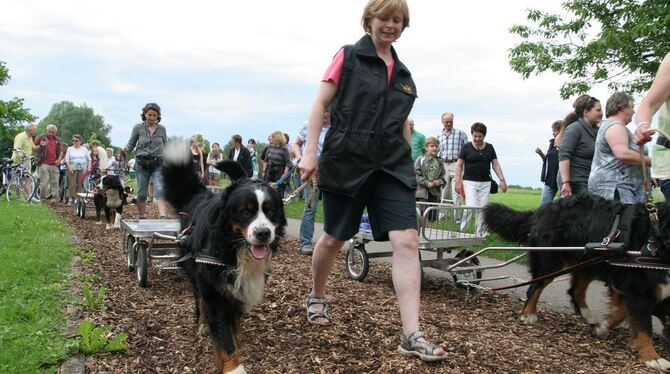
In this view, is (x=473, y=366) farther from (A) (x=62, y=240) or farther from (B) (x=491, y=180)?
(A) (x=62, y=240)

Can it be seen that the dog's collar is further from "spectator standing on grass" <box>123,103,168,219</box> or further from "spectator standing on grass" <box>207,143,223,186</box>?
"spectator standing on grass" <box>207,143,223,186</box>

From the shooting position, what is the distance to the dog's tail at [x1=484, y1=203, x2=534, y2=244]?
208 inches

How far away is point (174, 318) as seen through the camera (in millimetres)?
4602

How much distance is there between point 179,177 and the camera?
4914mm

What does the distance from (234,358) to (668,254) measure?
287cm

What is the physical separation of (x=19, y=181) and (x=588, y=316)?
15.8 meters

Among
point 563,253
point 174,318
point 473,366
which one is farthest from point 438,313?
point 174,318

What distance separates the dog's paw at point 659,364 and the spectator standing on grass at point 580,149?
2470mm

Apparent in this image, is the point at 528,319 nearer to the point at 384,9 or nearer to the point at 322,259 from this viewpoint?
the point at 322,259

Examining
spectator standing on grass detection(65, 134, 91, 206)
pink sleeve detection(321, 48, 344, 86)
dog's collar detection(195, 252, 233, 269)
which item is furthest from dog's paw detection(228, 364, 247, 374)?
spectator standing on grass detection(65, 134, 91, 206)

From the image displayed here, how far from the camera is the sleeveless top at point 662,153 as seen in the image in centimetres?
367

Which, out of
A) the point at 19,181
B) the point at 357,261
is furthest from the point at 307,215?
the point at 19,181

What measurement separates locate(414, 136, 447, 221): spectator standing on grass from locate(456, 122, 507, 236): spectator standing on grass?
281 mm

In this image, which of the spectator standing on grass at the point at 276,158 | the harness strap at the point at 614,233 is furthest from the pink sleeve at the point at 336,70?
the spectator standing on grass at the point at 276,158
